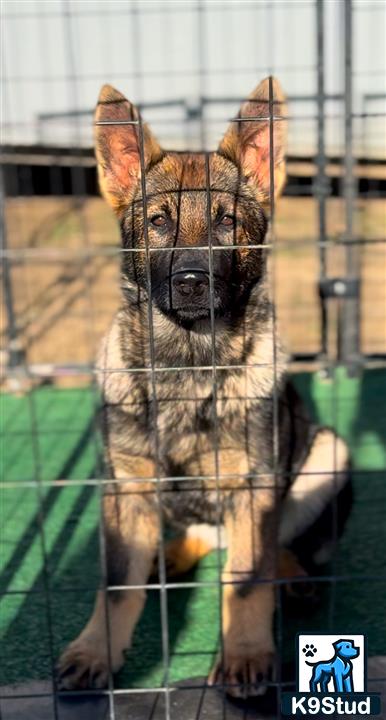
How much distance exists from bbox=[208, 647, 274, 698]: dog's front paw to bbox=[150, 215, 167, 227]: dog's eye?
1.44m

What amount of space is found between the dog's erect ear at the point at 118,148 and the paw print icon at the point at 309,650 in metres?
1.51

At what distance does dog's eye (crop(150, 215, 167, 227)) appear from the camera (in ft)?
9.06

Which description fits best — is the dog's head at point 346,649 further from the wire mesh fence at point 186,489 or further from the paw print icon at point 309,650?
the wire mesh fence at point 186,489

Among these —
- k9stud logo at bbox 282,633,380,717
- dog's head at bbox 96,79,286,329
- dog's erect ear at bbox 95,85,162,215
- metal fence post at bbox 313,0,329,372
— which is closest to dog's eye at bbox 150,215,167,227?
dog's head at bbox 96,79,286,329

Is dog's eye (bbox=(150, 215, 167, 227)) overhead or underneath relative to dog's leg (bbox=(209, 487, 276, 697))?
overhead

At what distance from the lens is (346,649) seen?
2445 millimetres

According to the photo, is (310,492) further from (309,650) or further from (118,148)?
(118,148)

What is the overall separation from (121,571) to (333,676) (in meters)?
0.92

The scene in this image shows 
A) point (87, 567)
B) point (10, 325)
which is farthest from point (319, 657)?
point (10, 325)

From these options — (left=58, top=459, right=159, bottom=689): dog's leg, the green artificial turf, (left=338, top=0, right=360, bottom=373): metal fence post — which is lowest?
the green artificial turf

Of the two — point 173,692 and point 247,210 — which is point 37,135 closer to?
point 247,210

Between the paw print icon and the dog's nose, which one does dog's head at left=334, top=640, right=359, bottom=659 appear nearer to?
the paw print icon

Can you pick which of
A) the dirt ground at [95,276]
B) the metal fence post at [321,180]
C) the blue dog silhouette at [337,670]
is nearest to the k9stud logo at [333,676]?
the blue dog silhouette at [337,670]

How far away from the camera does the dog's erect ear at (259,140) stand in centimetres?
252
